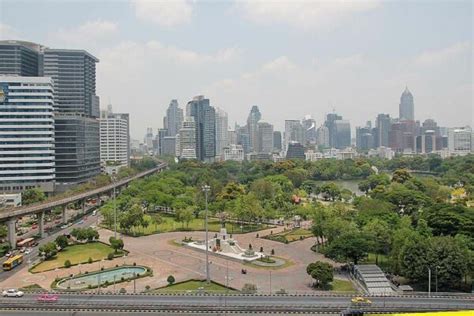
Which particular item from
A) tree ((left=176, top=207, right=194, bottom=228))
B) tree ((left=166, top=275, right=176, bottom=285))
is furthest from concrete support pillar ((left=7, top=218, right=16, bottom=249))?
tree ((left=166, top=275, right=176, bottom=285))

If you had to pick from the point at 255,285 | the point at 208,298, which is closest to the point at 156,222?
the point at 255,285

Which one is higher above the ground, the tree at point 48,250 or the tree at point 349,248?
the tree at point 349,248

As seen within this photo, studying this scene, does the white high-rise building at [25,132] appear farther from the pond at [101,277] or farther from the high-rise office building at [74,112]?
the pond at [101,277]

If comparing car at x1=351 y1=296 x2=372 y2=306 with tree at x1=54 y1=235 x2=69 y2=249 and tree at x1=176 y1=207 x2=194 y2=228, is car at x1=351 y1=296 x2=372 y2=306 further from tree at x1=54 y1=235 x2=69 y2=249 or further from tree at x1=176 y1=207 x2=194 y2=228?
tree at x1=176 y1=207 x2=194 y2=228

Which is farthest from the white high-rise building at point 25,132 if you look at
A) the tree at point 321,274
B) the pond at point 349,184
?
the pond at point 349,184

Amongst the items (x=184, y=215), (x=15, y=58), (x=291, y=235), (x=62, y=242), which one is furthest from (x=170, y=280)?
(x=15, y=58)

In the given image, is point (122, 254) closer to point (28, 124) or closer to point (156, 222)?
point (156, 222)
